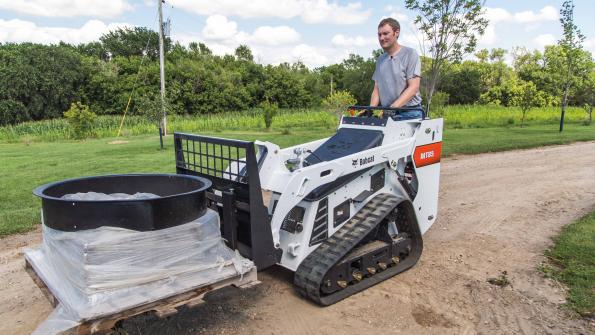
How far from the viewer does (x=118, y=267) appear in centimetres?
284

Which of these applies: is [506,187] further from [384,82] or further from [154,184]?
[154,184]

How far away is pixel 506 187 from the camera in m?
8.52

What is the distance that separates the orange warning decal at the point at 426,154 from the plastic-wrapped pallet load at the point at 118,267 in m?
2.66

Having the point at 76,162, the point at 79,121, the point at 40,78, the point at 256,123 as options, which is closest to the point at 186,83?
the point at 40,78

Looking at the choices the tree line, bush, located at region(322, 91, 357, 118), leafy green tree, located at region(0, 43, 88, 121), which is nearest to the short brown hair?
bush, located at region(322, 91, 357, 118)

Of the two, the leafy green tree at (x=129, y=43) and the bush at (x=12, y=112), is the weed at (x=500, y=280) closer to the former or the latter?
the bush at (x=12, y=112)

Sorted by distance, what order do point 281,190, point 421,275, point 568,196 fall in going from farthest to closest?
point 568,196 → point 421,275 → point 281,190

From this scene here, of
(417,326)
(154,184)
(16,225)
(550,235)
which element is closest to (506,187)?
(550,235)

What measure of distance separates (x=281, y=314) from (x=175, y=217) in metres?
1.41

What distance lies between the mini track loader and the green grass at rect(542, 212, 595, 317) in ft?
4.65

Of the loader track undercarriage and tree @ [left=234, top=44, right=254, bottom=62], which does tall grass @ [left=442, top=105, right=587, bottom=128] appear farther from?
tree @ [left=234, top=44, right=254, bottom=62]

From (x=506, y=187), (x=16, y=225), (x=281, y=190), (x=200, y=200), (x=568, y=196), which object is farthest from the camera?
(x=506, y=187)

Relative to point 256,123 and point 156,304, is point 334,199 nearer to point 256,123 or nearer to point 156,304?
point 156,304

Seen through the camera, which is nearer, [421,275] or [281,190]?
[281,190]
